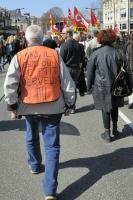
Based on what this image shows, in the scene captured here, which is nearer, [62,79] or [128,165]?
[62,79]

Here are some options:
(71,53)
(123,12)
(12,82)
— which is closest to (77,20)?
(71,53)

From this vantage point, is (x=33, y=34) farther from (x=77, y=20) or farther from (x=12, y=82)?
(x=77, y=20)

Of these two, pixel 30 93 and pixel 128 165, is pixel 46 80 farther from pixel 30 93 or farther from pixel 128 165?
pixel 128 165

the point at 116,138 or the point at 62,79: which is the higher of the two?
the point at 62,79

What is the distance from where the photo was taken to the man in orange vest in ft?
15.6

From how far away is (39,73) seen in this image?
4750 millimetres

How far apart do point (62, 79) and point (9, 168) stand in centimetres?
161

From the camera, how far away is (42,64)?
15.6 ft

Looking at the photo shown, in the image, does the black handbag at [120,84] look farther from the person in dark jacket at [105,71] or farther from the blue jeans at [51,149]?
the blue jeans at [51,149]

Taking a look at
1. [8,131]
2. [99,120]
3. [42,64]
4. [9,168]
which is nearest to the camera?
[42,64]

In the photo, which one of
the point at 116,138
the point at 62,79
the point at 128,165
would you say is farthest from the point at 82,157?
the point at 62,79

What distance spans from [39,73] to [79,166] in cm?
165

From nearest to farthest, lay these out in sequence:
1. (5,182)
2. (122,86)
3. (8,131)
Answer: (5,182), (122,86), (8,131)

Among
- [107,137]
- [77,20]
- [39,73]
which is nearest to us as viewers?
[39,73]
